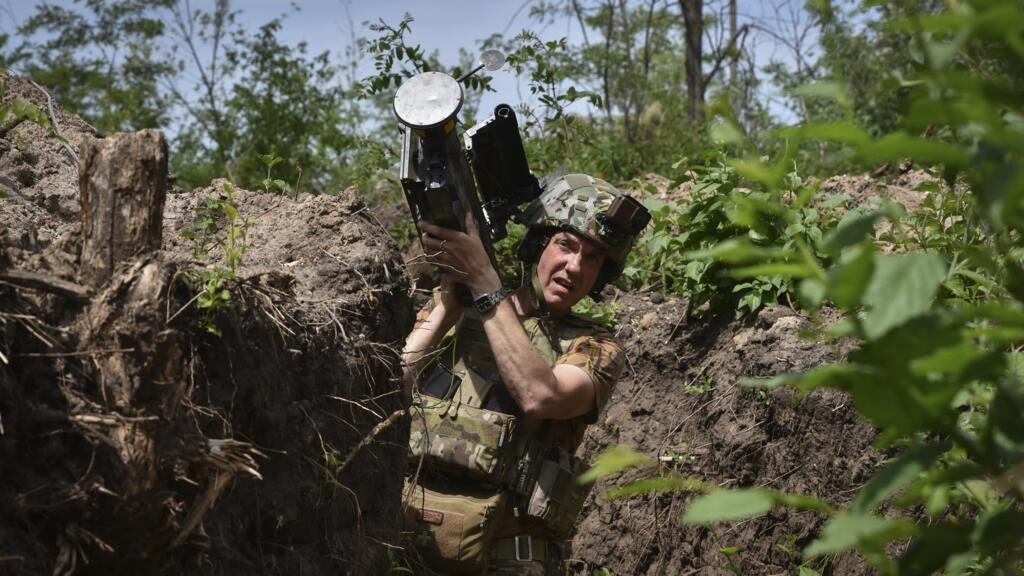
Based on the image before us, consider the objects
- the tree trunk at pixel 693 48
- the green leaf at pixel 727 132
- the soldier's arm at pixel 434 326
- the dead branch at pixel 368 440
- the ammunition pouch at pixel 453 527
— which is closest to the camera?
the green leaf at pixel 727 132

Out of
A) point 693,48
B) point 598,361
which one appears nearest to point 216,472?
point 598,361

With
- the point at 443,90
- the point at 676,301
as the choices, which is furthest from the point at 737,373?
the point at 443,90

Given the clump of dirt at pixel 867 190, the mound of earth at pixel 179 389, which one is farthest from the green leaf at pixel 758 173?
the clump of dirt at pixel 867 190

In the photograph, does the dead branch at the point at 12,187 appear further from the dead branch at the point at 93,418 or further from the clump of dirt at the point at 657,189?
the clump of dirt at the point at 657,189

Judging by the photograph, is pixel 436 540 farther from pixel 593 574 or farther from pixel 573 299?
pixel 593 574

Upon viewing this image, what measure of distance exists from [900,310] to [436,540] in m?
3.21

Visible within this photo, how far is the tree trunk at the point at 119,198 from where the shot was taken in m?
2.42

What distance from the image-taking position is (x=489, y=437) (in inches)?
169

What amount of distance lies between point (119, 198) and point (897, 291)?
69.2 inches

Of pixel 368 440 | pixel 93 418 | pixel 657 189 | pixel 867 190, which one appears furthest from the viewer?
pixel 657 189

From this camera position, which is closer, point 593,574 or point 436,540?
point 436,540

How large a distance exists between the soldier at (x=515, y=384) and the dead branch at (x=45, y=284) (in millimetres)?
1679

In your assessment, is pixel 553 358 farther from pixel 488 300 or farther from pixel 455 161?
pixel 455 161

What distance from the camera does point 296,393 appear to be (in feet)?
10.1
